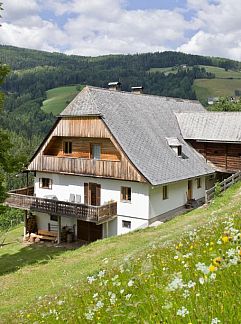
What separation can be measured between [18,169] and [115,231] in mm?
10733

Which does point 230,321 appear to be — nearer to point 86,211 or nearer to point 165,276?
point 165,276

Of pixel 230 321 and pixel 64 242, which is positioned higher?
pixel 230 321

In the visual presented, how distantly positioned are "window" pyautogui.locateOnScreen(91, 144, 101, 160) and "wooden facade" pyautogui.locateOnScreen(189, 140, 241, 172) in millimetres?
10779

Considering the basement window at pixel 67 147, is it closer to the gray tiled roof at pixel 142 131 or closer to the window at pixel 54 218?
the gray tiled roof at pixel 142 131

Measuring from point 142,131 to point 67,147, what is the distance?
6946mm

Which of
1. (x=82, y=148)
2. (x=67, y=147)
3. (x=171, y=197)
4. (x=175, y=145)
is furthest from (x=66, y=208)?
(x=175, y=145)

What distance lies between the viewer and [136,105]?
3469 cm

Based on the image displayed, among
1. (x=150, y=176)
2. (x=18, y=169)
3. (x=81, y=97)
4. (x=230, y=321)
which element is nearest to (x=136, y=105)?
(x=81, y=97)

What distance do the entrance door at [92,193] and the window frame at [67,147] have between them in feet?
11.7

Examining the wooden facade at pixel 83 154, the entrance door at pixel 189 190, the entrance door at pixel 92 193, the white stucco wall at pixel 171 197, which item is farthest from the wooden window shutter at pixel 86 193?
the entrance door at pixel 189 190

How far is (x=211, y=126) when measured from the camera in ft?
120

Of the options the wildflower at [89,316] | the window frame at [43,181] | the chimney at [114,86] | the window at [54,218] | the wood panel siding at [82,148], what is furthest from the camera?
the chimney at [114,86]

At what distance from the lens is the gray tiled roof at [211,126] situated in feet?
115

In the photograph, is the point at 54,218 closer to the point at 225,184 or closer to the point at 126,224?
the point at 126,224
